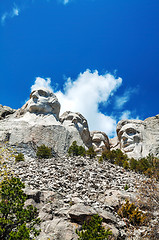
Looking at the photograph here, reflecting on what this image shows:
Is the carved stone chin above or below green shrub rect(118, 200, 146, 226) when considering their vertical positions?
above

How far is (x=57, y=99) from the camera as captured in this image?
29547 millimetres

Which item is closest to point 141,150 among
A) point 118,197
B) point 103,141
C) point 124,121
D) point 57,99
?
point 124,121

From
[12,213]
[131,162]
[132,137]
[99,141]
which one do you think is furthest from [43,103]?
[12,213]

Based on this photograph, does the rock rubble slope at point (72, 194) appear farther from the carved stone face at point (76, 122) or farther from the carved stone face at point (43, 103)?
the carved stone face at point (76, 122)

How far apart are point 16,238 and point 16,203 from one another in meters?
1.88

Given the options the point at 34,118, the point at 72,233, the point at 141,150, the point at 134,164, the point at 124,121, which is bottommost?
the point at 72,233

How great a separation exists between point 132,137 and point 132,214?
1010 inches

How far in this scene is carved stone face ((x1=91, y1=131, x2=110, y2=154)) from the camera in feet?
126

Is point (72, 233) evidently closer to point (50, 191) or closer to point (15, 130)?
point (50, 191)

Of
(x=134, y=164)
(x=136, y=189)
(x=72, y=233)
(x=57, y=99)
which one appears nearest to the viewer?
(x=72, y=233)

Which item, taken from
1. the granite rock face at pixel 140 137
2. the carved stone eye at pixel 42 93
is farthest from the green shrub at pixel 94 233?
the granite rock face at pixel 140 137

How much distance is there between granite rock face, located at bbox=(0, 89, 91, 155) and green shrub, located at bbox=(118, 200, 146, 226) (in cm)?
1437

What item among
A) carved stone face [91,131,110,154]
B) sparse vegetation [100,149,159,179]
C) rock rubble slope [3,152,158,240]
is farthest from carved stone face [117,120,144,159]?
rock rubble slope [3,152,158,240]

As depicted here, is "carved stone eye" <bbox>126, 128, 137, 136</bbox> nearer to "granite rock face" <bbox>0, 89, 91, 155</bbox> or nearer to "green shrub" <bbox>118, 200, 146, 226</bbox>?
"granite rock face" <bbox>0, 89, 91, 155</bbox>
